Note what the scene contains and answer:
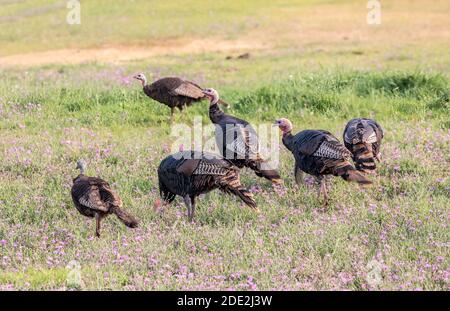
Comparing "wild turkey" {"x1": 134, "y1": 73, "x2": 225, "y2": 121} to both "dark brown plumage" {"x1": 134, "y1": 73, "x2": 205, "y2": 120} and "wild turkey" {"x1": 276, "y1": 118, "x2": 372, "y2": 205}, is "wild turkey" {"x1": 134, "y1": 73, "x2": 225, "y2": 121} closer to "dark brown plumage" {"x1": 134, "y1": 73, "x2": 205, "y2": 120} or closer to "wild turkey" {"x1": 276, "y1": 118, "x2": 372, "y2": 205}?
"dark brown plumage" {"x1": 134, "y1": 73, "x2": 205, "y2": 120}

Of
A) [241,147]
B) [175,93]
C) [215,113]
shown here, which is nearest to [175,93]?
[175,93]

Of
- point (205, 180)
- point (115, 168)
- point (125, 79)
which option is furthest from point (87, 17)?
point (205, 180)

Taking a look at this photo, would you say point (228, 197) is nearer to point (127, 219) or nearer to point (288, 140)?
point (288, 140)

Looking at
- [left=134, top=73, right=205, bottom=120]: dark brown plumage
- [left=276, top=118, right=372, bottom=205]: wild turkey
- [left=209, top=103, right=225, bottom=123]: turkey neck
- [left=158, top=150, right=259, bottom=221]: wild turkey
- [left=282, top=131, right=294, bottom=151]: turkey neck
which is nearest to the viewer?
[left=158, top=150, right=259, bottom=221]: wild turkey

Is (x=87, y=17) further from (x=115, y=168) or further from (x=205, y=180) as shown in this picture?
(x=205, y=180)

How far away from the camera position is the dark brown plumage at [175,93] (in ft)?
42.8

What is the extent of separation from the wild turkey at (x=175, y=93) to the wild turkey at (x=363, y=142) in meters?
4.02

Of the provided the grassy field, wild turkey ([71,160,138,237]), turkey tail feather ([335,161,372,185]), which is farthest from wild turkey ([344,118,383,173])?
wild turkey ([71,160,138,237])

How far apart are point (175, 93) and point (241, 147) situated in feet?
13.4

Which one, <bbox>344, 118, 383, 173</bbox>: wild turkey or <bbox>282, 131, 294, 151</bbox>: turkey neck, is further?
<bbox>282, 131, 294, 151</bbox>: turkey neck

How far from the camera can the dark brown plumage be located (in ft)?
42.8

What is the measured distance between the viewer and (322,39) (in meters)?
27.6

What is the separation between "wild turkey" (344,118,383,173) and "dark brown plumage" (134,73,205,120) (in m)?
4.02

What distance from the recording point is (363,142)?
30.2ft
